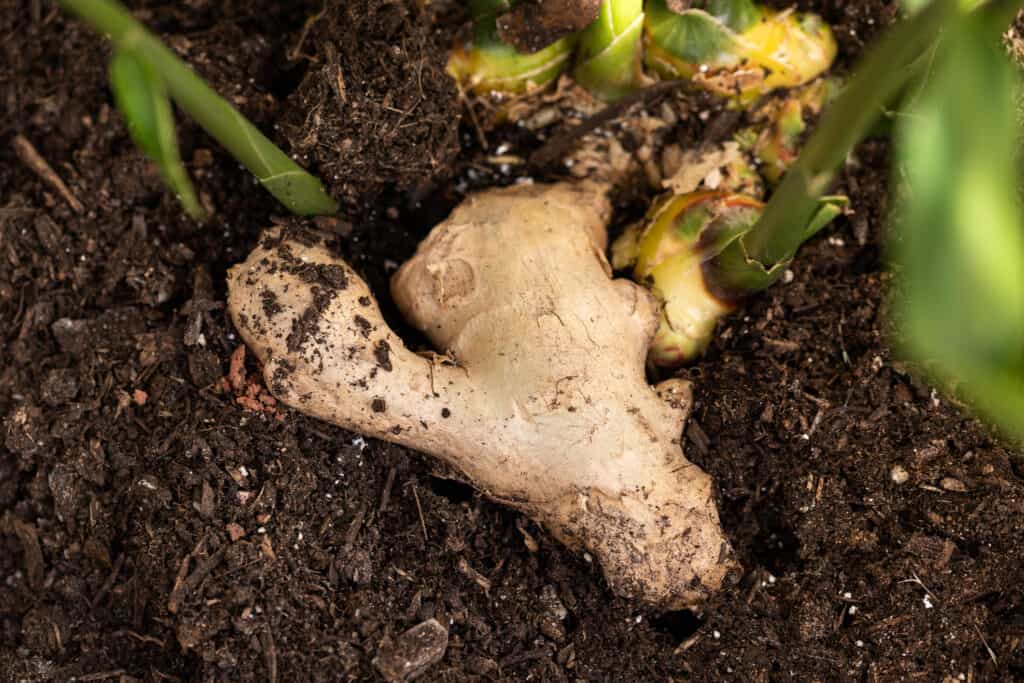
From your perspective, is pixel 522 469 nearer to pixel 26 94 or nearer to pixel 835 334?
pixel 835 334

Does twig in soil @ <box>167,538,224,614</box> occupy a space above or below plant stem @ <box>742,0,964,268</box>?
below

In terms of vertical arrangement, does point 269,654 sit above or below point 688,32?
below

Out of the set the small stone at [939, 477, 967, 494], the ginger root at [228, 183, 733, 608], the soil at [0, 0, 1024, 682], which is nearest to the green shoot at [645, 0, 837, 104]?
the soil at [0, 0, 1024, 682]

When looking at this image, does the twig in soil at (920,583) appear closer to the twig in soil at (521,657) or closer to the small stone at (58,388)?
the twig in soil at (521,657)

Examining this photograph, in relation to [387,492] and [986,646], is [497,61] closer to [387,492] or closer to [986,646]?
[387,492]

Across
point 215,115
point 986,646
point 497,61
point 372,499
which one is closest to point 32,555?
point 372,499

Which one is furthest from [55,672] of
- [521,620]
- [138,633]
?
[521,620]

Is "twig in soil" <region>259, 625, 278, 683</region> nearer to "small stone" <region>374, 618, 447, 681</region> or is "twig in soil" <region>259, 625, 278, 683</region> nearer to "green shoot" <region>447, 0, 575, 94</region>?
"small stone" <region>374, 618, 447, 681</region>
